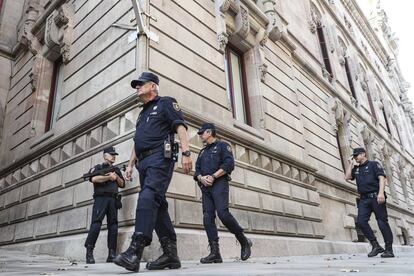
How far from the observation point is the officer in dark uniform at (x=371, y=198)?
6.52m

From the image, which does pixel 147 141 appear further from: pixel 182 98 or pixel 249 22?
pixel 249 22

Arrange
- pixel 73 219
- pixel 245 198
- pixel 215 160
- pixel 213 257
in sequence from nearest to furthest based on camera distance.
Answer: pixel 213 257 → pixel 215 160 → pixel 73 219 → pixel 245 198

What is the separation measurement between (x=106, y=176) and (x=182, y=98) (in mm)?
2445

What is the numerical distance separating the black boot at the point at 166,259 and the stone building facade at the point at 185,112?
6.10 feet

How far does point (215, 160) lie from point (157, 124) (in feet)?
5.37

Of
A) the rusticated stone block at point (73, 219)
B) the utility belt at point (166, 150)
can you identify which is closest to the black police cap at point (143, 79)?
the utility belt at point (166, 150)

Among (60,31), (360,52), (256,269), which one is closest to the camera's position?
(256,269)

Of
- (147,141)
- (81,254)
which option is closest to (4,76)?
(81,254)

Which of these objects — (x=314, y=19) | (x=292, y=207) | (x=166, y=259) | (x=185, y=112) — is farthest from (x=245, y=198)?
(x=314, y=19)

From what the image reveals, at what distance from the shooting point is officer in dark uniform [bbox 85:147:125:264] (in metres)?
5.70

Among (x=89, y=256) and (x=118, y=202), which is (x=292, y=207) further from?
(x=89, y=256)

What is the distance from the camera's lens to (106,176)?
588 centimetres

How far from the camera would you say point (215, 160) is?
5.36 meters

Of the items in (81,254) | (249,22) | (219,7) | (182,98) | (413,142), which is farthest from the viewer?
(413,142)
